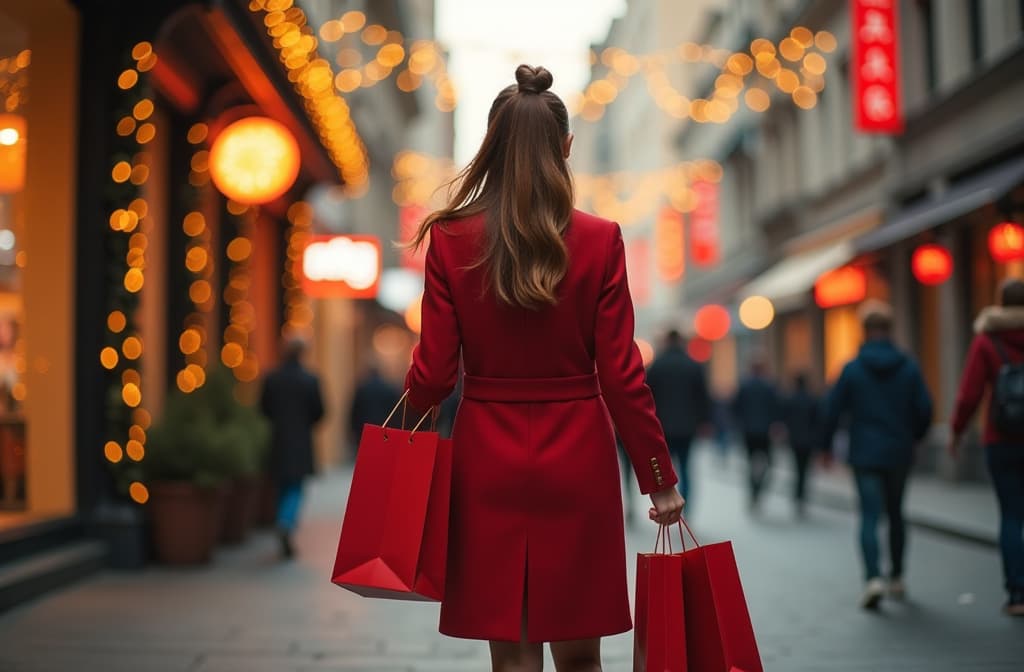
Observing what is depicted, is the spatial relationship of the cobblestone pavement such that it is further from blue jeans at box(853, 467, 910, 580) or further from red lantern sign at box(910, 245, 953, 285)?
red lantern sign at box(910, 245, 953, 285)

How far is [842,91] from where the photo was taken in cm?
2300

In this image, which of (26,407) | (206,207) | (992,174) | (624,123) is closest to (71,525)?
(26,407)

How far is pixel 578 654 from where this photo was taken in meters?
3.17

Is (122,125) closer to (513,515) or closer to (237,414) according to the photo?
(237,414)

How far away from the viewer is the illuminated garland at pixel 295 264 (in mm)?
15773

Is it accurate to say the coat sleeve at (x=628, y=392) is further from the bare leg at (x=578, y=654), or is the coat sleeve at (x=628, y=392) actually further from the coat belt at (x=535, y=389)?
the bare leg at (x=578, y=654)

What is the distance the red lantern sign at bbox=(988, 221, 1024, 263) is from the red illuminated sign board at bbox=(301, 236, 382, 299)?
7.05 m

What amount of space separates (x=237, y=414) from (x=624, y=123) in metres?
52.3

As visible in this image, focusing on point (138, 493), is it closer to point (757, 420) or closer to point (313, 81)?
point (313, 81)

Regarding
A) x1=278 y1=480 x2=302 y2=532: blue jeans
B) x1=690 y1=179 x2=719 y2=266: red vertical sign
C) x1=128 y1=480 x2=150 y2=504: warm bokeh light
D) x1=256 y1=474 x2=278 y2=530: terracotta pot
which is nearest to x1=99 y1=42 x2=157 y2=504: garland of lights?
x1=128 y1=480 x2=150 y2=504: warm bokeh light

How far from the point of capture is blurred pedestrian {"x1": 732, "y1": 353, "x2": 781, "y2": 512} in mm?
13875

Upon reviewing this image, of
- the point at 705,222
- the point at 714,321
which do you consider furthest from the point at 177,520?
the point at 705,222

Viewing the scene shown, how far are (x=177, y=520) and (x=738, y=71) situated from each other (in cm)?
1138

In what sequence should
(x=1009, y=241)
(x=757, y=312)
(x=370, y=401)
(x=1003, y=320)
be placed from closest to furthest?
(x=1003, y=320) → (x=1009, y=241) → (x=370, y=401) → (x=757, y=312)
